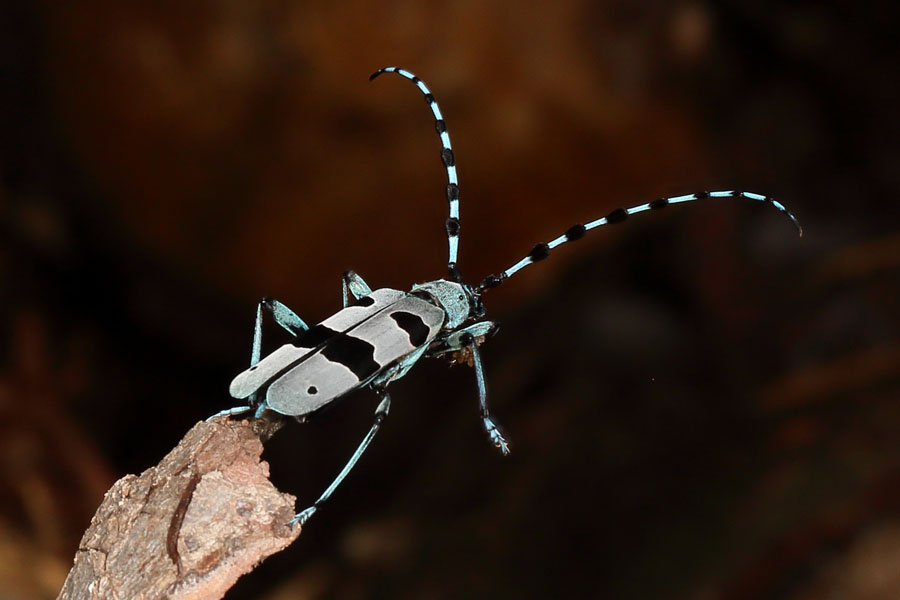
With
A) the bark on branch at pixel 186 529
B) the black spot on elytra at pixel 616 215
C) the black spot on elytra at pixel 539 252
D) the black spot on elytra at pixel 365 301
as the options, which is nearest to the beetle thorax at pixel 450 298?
the black spot on elytra at pixel 365 301

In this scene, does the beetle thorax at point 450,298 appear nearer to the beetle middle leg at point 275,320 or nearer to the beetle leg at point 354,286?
the beetle leg at point 354,286

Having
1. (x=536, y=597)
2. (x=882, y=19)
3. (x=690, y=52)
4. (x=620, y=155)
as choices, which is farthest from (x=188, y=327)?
(x=882, y=19)

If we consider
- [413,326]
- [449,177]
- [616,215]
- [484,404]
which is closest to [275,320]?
[413,326]

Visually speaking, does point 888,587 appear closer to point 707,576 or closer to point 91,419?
point 707,576

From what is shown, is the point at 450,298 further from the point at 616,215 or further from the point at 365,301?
the point at 616,215

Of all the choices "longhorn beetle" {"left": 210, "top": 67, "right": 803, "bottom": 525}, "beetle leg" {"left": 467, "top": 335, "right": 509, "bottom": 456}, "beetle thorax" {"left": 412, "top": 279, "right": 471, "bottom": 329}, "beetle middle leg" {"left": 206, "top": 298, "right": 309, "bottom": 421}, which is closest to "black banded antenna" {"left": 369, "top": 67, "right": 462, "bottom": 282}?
"longhorn beetle" {"left": 210, "top": 67, "right": 803, "bottom": 525}

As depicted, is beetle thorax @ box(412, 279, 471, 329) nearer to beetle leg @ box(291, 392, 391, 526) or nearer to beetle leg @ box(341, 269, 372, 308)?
beetle leg @ box(341, 269, 372, 308)
